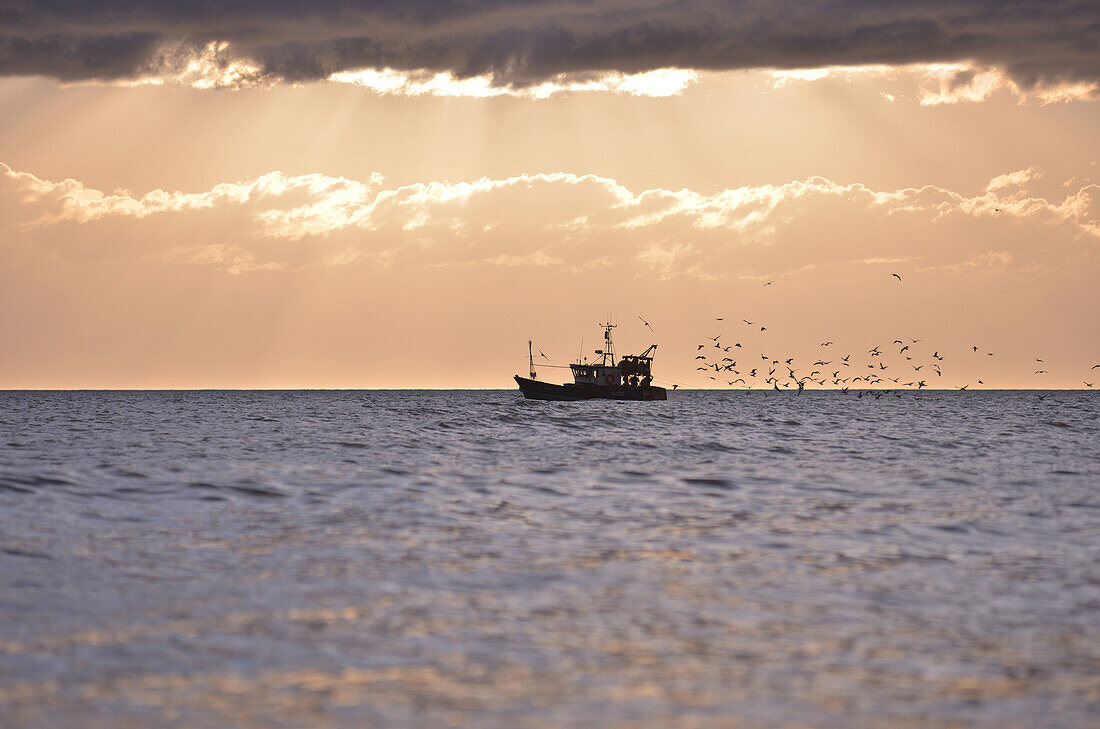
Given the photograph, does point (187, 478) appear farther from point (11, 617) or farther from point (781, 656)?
point (781, 656)

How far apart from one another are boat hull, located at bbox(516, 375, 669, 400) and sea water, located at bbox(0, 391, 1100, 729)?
122741mm

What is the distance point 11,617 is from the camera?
41.4 ft

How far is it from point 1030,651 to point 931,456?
32.9m

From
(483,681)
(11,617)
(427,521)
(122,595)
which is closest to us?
(483,681)

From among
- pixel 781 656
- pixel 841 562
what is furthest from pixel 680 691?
pixel 841 562

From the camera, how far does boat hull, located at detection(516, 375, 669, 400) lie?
15388 cm

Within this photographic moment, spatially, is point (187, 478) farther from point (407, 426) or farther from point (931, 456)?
point (407, 426)

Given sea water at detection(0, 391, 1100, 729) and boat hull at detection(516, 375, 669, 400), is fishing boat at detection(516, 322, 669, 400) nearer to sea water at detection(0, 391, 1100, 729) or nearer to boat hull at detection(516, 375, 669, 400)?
boat hull at detection(516, 375, 669, 400)

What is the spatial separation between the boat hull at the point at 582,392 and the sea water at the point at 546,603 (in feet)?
403

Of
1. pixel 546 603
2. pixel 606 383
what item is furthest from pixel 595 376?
pixel 546 603

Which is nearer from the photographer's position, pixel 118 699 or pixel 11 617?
pixel 118 699

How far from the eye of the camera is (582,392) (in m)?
154

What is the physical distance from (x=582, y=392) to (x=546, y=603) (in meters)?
140

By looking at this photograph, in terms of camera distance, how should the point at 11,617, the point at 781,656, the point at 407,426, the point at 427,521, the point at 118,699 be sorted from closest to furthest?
1. the point at 118,699
2. the point at 781,656
3. the point at 11,617
4. the point at 427,521
5. the point at 407,426
